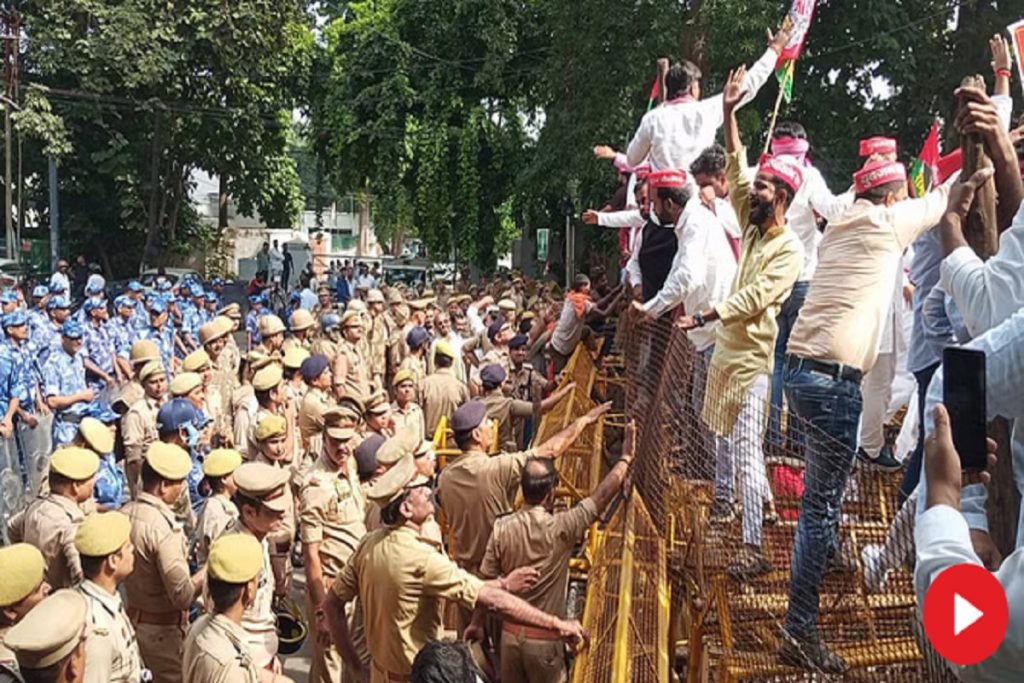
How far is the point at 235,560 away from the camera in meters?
4.04

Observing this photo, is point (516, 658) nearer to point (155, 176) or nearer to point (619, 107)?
point (619, 107)

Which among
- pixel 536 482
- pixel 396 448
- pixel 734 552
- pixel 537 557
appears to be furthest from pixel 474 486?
pixel 734 552

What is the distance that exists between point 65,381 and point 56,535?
19.9ft

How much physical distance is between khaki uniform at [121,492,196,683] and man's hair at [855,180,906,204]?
12.2ft

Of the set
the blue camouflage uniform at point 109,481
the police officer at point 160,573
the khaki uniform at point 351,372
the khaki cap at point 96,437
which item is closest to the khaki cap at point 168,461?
the police officer at point 160,573

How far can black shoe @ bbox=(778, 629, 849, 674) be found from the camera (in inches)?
134

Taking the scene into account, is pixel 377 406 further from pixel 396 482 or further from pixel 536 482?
pixel 396 482

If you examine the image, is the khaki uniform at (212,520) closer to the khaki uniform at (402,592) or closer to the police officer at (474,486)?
the khaki uniform at (402,592)

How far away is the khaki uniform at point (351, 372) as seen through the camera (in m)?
9.96

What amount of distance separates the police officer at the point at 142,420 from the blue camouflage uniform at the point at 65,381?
161 cm

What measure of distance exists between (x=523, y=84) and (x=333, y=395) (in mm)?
17861

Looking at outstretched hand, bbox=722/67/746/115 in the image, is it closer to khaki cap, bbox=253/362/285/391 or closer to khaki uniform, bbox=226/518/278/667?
khaki uniform, bbox=226/518/278/667

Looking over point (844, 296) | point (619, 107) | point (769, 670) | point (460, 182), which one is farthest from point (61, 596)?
point (460, 182)

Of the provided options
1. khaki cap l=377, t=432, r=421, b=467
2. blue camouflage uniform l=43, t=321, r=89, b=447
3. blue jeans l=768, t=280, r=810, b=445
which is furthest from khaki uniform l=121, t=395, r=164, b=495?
blue jeans l=768, t=280, r=810, b=445
